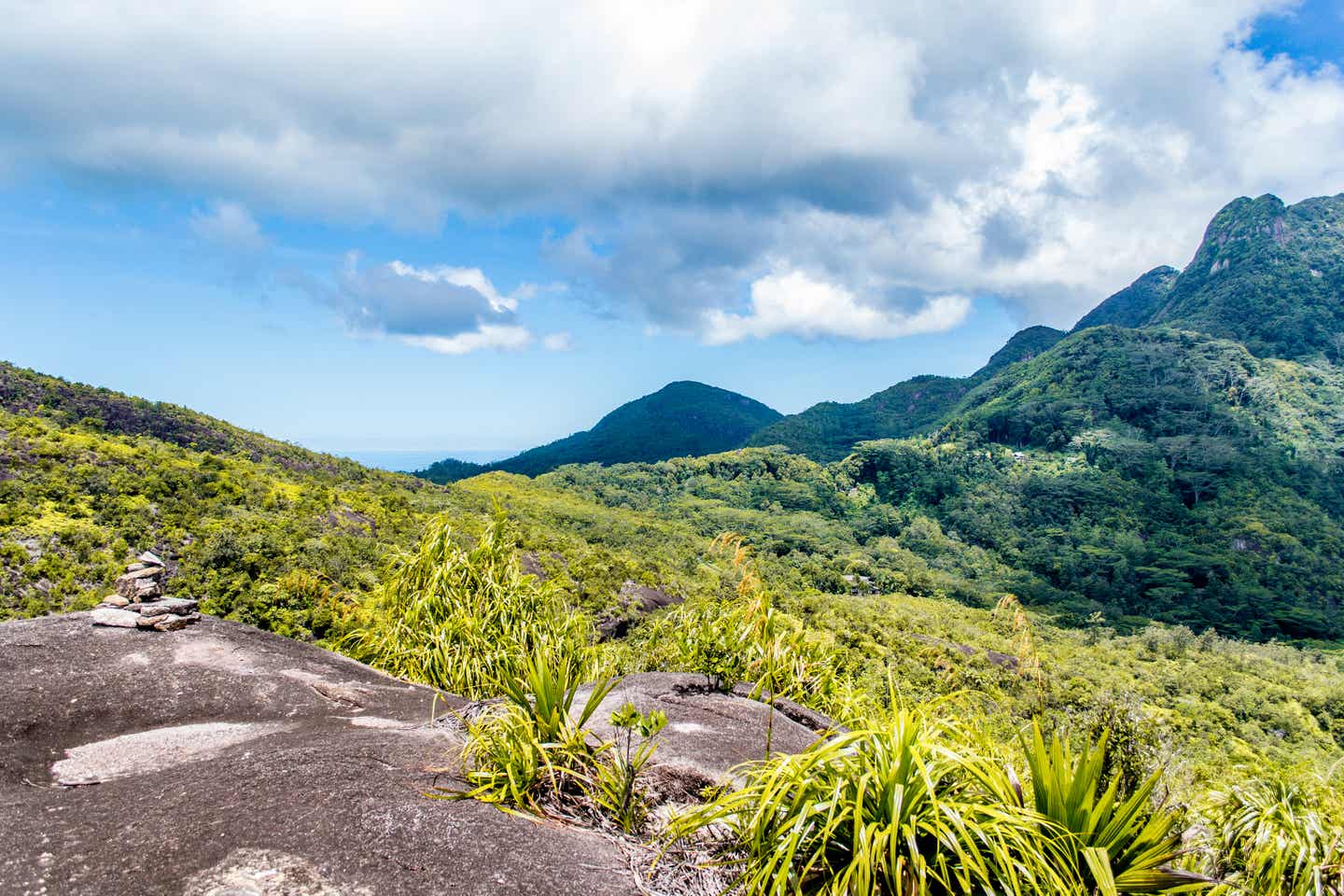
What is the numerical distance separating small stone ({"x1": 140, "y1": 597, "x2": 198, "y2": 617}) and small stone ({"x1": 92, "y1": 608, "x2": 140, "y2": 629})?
13cm

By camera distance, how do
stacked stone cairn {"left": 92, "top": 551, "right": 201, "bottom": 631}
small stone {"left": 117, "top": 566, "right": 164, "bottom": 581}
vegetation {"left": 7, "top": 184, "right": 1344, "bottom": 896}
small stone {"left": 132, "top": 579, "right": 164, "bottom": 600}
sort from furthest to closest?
small stone {"left": 117, "top": 566, "right": 164, "bottom": 581} → small stone {"left": 132, "top": 579, "right": 164, "bottom": 600} → stacked stone cairn {"left": 92, "top": 551, "right": 201, "bottom": 631} → vegetation {"left": 7, "top": 184, "right": 1344, "bottom": 896}

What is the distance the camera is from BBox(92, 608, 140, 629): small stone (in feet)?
24.3

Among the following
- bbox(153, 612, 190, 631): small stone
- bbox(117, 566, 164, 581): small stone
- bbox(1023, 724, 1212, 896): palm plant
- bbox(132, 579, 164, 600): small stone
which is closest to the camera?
bbox(1023, 724, 1212, 896): palm plant

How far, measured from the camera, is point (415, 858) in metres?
3.56

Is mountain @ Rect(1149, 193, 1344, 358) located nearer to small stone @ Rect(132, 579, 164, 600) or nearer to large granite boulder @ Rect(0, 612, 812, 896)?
large granite boulder @ Rect(0, 612, 812, 896)

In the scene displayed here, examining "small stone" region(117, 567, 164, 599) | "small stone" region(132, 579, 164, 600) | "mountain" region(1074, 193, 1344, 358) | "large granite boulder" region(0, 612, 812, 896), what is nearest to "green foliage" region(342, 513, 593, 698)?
"large granite boulder" region(0, 612, 812, 896)

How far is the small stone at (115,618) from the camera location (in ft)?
24.3

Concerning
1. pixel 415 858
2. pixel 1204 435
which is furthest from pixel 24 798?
pixel 1204 435

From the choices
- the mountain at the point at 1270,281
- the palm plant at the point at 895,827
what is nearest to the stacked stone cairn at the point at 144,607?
the palm plant at the point at 895,827

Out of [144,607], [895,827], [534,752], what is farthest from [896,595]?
[895,827]

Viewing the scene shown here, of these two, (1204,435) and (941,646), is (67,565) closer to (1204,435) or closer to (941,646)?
(941,646)

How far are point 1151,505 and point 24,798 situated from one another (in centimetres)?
14744

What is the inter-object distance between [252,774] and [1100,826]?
5.21 metres

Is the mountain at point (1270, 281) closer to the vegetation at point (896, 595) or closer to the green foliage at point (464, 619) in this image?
the vegetation at point (896, 595)
